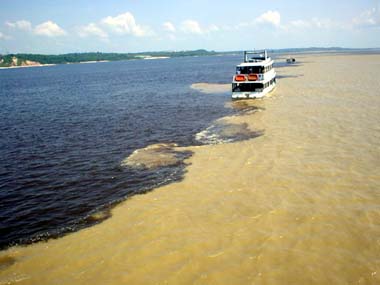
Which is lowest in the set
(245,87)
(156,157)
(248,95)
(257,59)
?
(156,157)

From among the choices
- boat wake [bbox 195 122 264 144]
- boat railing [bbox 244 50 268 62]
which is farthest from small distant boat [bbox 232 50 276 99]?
boat wake [bbox 195 122 264 144]

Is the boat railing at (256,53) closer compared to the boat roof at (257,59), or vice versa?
the boat roof at (257,59)

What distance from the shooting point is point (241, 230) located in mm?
10438

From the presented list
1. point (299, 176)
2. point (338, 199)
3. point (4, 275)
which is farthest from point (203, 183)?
point (4, 275)

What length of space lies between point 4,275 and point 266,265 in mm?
7702

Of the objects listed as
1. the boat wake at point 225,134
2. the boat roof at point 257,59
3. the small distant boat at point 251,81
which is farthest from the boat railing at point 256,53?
the boat wake at point 225,134

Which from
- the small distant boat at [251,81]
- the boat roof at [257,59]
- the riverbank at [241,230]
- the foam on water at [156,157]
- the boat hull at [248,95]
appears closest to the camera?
the riverbank at [241,230]

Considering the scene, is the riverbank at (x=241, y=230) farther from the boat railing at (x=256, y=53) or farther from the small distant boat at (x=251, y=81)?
the boat railing at (x=256, y=53)

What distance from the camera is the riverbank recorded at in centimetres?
861

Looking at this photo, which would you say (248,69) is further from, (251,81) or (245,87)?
(245,87)

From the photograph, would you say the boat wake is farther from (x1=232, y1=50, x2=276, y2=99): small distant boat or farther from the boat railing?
the boat railing

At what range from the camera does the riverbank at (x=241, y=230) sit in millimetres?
8609

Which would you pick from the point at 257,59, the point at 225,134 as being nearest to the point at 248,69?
the point at 257,59

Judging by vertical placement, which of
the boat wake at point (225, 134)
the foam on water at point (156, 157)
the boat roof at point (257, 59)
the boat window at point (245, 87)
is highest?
the boat roof at point (257, 59)
